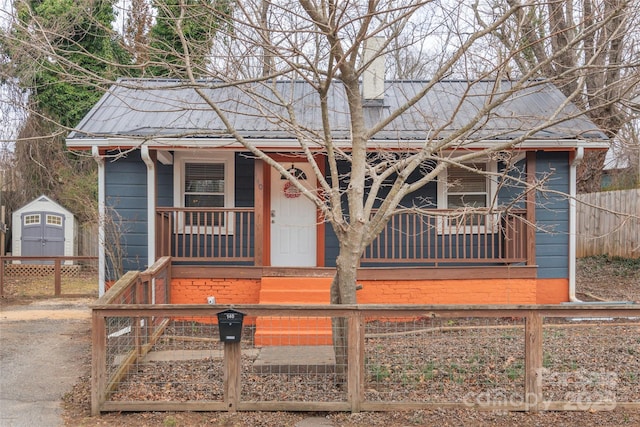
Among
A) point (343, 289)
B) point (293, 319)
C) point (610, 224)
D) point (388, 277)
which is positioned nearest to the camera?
point (343, 289)

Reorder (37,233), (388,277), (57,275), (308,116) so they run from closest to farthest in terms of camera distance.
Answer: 1. (388,277)
2. (308,116)
3. (57,275)
4. (37,233)

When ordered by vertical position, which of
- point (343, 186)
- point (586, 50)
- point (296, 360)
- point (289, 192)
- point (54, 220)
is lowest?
point (296, 360)

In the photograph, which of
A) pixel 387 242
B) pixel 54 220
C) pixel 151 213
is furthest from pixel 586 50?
pixel 54 220

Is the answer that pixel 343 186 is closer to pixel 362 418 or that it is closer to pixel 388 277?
pixel 388 277

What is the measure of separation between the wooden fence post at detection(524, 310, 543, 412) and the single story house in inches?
128

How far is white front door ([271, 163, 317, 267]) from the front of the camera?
9.97m

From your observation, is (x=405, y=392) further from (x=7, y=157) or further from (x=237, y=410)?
(x=7, y=157)

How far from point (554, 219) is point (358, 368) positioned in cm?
603

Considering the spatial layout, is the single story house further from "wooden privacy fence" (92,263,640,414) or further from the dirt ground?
the dirt ground

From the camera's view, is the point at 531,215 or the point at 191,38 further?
the point at 531,215

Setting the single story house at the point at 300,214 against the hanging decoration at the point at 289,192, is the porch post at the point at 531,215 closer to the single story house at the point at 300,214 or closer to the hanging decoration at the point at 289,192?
the single story house at the point at 300,214

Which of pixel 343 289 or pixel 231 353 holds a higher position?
pixel 343 289

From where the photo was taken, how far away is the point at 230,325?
491 cm

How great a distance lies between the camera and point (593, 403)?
4.91m
